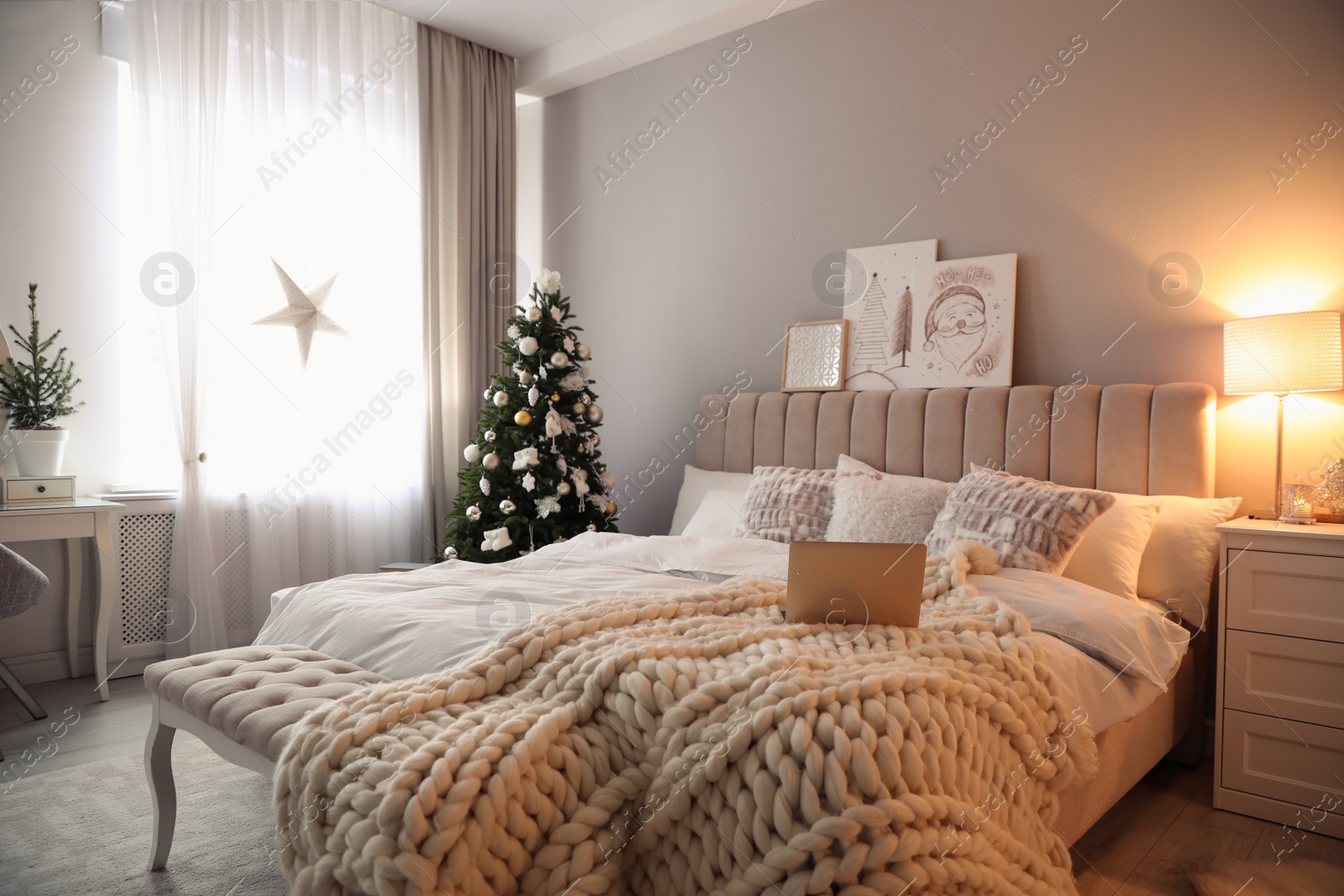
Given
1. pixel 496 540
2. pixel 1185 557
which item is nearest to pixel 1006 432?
pixel 1185 557

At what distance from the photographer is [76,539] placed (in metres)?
3.66

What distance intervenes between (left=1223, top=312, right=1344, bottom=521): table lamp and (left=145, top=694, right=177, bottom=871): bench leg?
3.08 m

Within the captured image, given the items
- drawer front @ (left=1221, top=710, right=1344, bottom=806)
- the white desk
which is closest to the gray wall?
drawer front @ (left=1221, top=710, right=1344, bottom=806)

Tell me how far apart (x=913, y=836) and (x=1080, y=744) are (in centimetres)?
69

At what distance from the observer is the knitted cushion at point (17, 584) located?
9.55 ft

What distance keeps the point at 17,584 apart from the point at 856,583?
285cm

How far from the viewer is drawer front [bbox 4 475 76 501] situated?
322 centimetres

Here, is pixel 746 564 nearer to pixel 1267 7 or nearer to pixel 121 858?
pixel 121 858

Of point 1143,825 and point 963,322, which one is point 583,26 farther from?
point 1143,825

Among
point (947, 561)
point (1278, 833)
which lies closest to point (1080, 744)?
point (947, 561)

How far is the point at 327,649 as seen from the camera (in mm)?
2141

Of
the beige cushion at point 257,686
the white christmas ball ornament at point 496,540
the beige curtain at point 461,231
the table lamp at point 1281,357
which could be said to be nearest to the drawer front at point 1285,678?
the table lamp at point 1281,357

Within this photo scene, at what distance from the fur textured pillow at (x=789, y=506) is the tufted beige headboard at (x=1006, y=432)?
356 millimetres

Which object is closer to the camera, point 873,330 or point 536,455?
point 873,330
